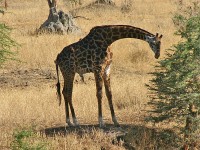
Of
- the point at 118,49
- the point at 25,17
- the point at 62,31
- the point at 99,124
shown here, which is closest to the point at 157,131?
the point at 99,124

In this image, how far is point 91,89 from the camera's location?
49.3 feet

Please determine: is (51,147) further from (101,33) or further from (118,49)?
(118,49)

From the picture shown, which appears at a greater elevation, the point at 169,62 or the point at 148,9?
the point at 148,9

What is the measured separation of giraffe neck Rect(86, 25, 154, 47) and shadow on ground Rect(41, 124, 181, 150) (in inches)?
74.6

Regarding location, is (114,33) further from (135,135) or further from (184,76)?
(135,135)

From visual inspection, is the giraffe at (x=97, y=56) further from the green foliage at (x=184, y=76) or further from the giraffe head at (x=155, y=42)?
the green foliage at (x=184, y=76)

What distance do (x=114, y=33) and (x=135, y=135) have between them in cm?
225

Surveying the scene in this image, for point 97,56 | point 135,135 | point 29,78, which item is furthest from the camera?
point 29,78

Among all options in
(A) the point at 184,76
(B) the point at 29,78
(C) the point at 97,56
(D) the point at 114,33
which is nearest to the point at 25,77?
(B) the point at 29,78

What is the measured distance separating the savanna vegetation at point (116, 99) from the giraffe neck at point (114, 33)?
80cm

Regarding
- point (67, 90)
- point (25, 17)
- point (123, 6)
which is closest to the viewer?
point (67, 90)

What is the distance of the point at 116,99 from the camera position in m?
13.6

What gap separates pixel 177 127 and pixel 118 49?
1010 cm

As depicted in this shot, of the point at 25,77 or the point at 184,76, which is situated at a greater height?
the point at 184,76
